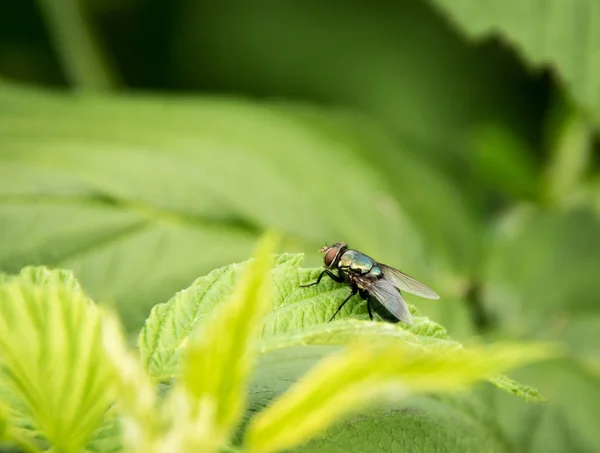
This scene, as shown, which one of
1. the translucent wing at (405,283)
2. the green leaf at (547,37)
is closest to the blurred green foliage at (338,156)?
the green leaf at (547,37)

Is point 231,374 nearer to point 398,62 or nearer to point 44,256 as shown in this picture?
point 44,256

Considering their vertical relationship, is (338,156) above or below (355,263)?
above

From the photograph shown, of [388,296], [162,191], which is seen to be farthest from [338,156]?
[388,296]

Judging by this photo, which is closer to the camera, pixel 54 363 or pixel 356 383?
pixel 356 383

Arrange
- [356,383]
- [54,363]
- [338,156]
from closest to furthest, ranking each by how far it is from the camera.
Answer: [356,383]
[54,363]
[338,156]

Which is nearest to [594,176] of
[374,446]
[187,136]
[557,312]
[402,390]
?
[557,312]

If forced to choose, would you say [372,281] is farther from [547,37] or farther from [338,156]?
[547,37]

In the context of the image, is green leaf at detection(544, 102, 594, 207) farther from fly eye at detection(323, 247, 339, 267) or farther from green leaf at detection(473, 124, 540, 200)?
fly eye at detection(323, 247, 339, 267)

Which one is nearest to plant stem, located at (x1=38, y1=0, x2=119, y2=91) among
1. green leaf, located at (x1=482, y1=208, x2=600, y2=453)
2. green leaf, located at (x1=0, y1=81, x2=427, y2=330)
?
green leaf, located at (x1=0, y1=81, x2=427, y2=330)
